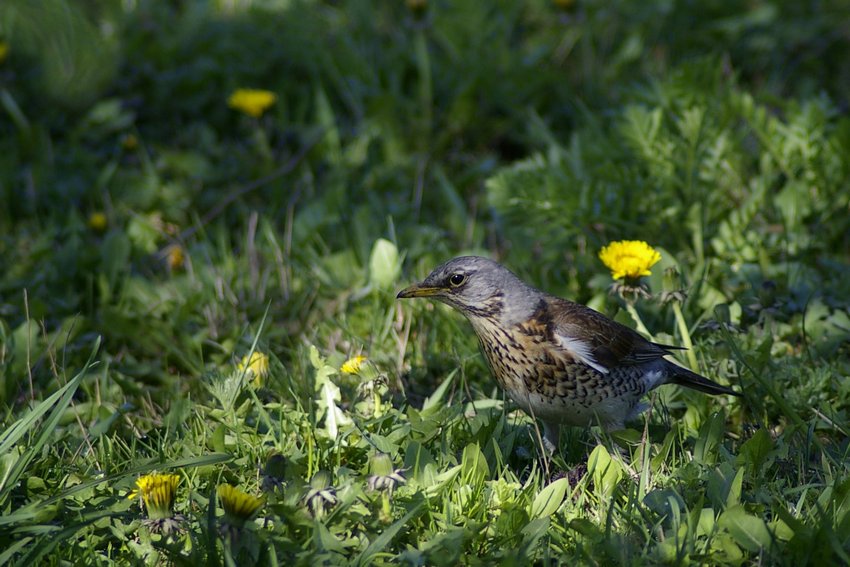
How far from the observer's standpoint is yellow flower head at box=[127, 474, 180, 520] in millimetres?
3242

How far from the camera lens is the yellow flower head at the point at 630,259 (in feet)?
14.4

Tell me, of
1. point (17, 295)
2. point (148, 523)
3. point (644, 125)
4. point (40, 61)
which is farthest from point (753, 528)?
point (40, 61)

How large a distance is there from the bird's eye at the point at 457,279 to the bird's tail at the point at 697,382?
→ 3.24ft

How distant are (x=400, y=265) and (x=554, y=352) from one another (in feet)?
4.38

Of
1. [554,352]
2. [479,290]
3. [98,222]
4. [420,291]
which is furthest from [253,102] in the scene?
[554,352]

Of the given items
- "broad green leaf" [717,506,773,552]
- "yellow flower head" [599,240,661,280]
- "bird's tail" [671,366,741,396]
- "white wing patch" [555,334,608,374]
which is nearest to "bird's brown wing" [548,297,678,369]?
"white wing patch" [555,334,608,374]

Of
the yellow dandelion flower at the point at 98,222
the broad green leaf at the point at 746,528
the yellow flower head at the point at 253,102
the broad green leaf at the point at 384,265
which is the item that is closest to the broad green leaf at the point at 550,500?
the broad green leaf at the point at 746,528

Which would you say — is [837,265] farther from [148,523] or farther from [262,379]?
[148,523]

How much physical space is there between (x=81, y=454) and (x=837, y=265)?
12.4 feet

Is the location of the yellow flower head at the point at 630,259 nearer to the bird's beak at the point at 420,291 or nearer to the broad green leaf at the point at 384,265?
the bird's beak at the point at 420,291

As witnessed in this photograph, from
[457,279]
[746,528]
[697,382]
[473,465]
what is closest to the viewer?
[746,528]

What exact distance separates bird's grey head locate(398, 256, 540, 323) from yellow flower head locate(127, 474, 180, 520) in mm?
1363

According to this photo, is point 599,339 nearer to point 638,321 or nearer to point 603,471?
point 638,321

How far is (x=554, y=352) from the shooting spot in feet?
13.4
